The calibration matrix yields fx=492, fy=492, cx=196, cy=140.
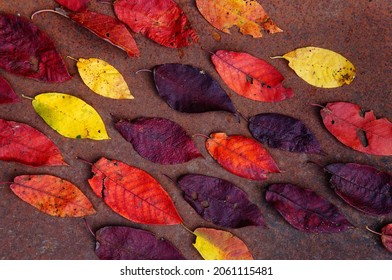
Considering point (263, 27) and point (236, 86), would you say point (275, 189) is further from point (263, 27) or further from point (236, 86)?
point (263, 27)

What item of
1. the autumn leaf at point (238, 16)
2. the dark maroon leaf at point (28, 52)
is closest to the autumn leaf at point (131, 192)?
the dark maroon leaf at point (28, 52)

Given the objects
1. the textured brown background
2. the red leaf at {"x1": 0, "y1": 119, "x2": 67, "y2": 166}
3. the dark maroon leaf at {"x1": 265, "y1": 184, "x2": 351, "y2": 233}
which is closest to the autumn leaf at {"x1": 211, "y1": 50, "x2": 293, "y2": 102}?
the textured brown background

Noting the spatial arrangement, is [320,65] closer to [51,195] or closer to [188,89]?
[188,89]

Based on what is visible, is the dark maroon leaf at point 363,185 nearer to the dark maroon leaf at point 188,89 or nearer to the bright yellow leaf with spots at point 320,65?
the bright yellow leaf with spots at point 320,65

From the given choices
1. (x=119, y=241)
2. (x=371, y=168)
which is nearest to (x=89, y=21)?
(x=119, y=241)

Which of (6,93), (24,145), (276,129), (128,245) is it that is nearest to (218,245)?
(128,245)
